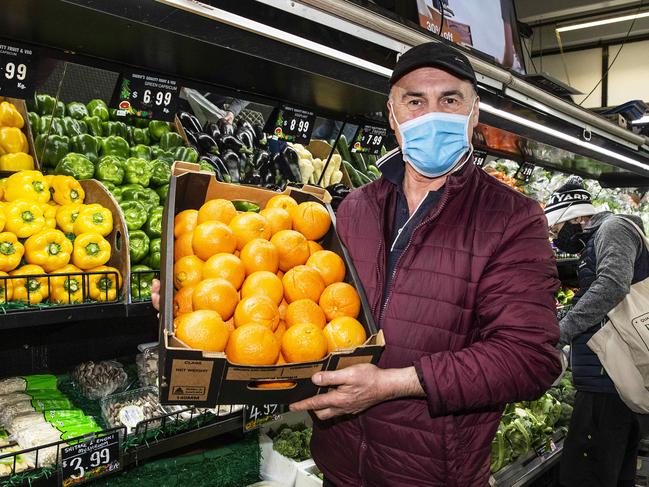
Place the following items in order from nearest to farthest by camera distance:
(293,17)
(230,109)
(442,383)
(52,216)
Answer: (442,383), (293,17), (52,216), (230,109)

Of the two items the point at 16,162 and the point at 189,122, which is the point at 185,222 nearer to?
the point at 16,162

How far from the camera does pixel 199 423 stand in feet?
6.89

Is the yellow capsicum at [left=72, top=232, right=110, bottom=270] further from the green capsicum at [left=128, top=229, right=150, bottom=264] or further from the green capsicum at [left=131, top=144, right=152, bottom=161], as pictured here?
the green capsicum at [left=131, top=144, right=152, bottom=161]

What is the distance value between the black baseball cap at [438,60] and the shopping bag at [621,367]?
2.51 m

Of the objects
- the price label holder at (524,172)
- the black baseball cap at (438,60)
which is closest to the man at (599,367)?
the price label holder at (524,172)

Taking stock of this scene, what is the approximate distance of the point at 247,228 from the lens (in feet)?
4.98

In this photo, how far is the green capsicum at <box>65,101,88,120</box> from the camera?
2.72m

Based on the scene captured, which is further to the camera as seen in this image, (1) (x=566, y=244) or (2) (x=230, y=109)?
(1) (x=566, y=244)

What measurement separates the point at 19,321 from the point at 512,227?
1460 mm

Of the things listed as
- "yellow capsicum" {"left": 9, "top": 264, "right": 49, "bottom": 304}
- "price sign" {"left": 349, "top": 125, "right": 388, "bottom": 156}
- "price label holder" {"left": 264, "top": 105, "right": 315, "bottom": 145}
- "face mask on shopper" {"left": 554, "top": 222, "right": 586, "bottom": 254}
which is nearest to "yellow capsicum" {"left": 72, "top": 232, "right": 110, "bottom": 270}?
"yellow capsicum" {"left": 9, "top": 264, "right": 49, "bottom": 304}

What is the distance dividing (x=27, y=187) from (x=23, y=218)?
155 millimetres

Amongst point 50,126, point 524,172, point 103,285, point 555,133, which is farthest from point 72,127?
point 524,172

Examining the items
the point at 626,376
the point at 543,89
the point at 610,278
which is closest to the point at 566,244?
the point at 610,278

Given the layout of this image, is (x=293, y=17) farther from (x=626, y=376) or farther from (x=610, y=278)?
(x=626, y=376)
